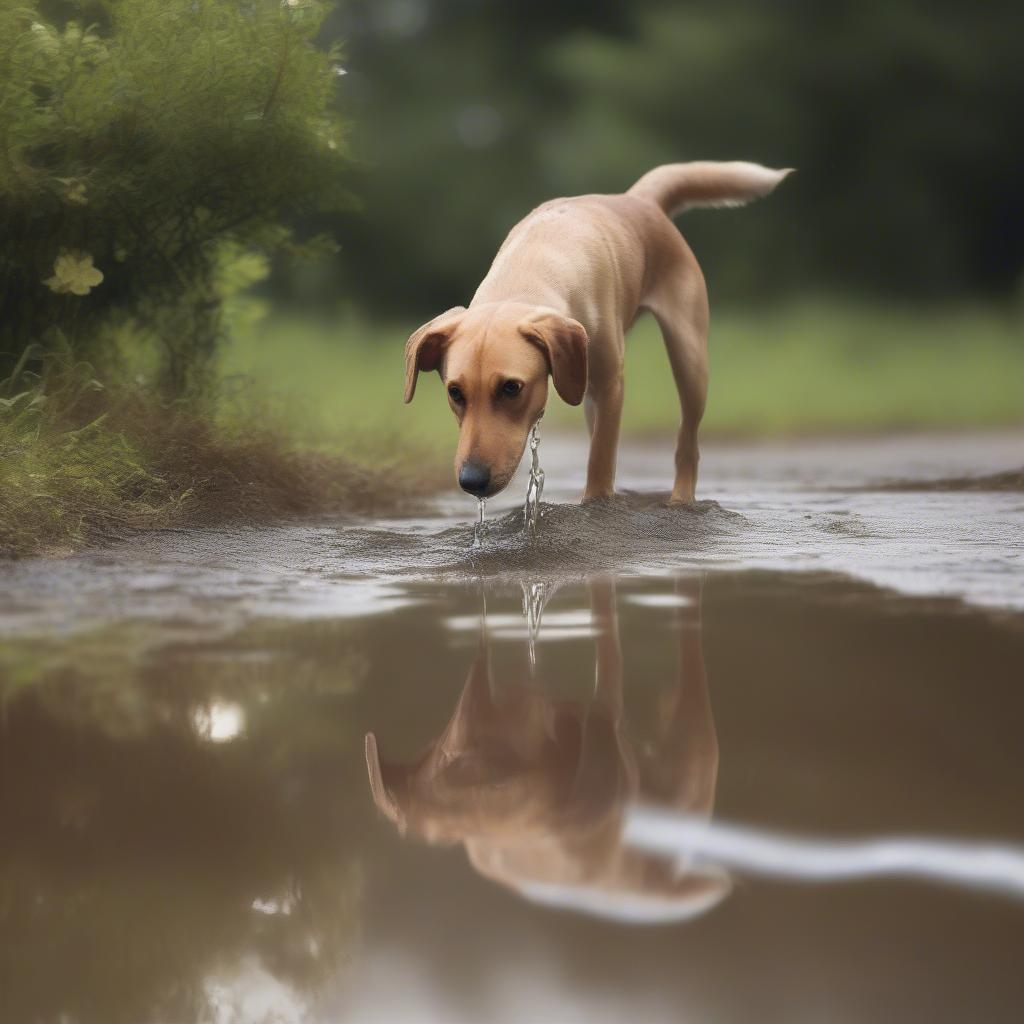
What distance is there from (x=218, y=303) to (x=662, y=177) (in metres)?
2.10

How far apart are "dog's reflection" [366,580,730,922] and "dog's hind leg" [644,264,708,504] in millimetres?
3191

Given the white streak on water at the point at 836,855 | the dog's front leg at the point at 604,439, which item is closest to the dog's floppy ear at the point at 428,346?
the dog's front leg at the point at 604,439

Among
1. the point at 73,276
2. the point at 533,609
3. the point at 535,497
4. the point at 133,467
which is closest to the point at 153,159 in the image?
the point at 73,276

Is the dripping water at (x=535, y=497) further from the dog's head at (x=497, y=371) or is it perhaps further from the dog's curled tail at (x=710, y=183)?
the dog's curled tail at (x=710, y=183)

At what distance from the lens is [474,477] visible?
402 cm

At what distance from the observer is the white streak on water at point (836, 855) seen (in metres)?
1.64

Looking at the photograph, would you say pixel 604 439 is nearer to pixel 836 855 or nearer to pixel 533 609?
pixel 533 609

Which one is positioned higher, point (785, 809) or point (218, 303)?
point (218, 303)

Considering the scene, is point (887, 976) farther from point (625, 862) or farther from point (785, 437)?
point (785, 437)

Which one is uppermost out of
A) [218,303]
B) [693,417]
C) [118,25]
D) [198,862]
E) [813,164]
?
[813,164]

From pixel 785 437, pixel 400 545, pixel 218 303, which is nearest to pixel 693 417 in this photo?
pixel 400 545

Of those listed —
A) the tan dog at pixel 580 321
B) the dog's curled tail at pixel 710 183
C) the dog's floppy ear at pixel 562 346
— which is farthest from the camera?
the dog's curled tail at pixel 710 183

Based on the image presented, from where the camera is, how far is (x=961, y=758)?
82.8 inches

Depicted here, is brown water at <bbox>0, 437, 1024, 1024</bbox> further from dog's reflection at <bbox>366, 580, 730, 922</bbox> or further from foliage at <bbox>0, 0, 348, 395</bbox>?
foliage at <bbox>0, 0, 348, 395</bbox>
